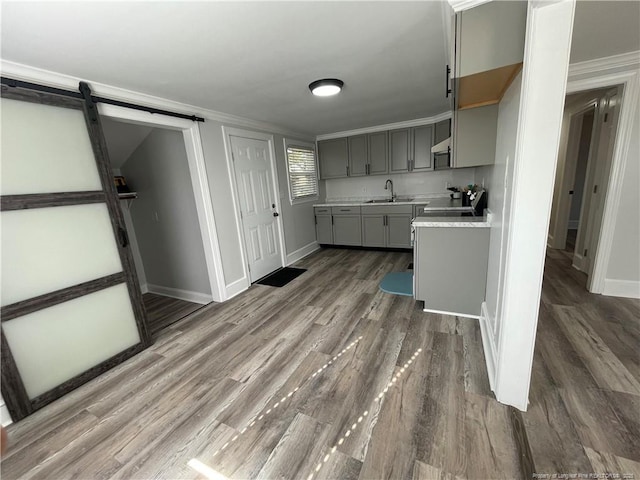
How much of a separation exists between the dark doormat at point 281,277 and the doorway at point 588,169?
3.49 meters

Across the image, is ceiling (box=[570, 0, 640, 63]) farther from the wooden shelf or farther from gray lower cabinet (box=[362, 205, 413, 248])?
gray lower cabinet (box=[362, 205, 413, 248])

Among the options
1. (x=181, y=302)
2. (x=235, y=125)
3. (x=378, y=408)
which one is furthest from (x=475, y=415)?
(x=235, y=125)

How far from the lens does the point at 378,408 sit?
155 centimetres

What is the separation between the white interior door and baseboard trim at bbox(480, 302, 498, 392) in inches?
110

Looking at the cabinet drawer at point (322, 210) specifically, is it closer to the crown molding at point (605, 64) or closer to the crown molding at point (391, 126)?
the crown molding at point (391, 126)

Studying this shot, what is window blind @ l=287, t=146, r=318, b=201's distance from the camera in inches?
179

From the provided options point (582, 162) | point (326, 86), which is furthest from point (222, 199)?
point (582, 162)

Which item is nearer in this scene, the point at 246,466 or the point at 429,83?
the point at 246,466

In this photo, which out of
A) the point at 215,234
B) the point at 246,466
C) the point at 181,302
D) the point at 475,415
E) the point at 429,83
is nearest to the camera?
the point at 246,466

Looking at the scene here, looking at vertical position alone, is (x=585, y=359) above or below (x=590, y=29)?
below

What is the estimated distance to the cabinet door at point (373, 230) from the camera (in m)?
4.66

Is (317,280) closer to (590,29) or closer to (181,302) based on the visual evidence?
(181,302)

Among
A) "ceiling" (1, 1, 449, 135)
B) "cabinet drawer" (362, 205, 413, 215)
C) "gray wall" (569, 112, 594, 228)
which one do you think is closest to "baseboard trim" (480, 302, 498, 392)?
"ceiling" (1, 1, 449, 135)

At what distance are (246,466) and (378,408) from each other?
778mm
